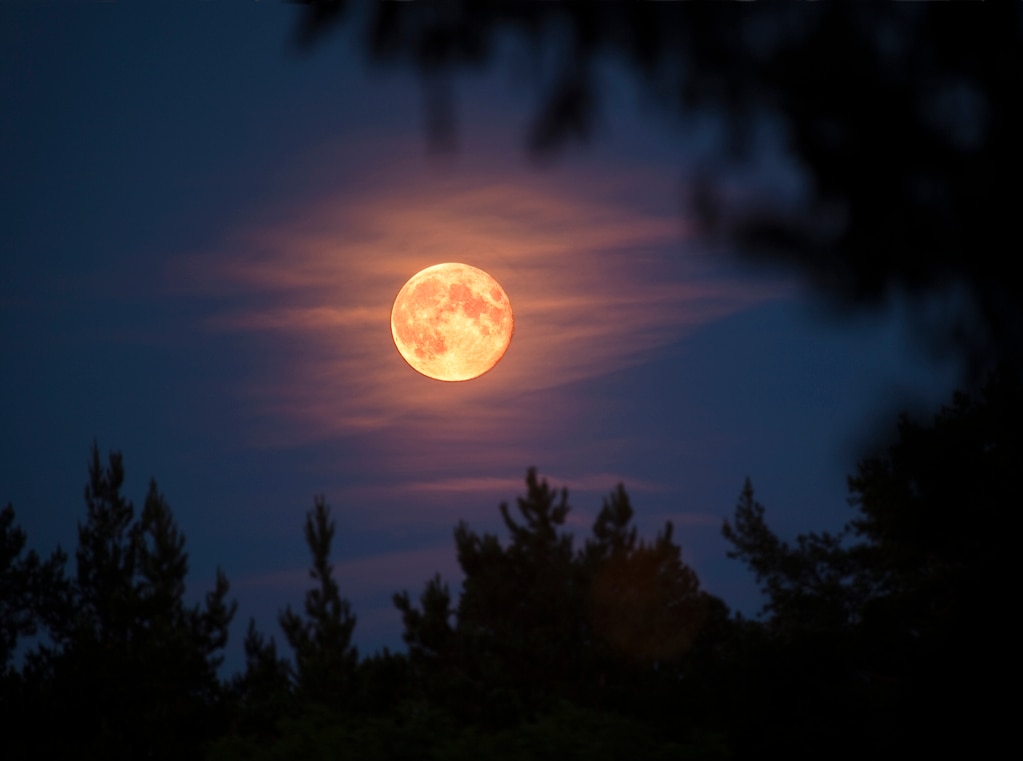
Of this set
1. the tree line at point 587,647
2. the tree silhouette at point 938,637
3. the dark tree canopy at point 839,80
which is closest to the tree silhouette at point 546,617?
the tree line at point 587,647

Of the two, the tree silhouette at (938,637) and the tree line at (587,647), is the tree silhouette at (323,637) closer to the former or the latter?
Answer: the tree line at (587,647)

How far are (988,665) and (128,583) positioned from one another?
151 feet

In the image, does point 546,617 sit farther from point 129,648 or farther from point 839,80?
point 839,80

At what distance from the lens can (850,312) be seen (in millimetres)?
4879

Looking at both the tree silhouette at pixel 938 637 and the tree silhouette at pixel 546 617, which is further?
the tree silhouette at pixel 546 617

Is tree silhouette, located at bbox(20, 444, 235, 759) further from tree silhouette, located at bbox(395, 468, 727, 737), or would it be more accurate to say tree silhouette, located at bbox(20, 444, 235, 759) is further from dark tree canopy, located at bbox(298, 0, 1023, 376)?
dark tree canopy, located at bbox(298, 0, 1023, 376)

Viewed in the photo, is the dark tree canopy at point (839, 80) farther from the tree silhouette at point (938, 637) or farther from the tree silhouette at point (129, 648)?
the tree silhouette at point (129, 648)

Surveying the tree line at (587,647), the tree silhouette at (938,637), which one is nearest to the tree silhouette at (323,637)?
the tree line at (587,647)

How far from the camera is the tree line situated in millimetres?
7777

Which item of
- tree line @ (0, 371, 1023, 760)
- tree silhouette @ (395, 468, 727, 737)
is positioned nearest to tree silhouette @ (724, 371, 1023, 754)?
tree line @ (0, 371, 1023, 760)

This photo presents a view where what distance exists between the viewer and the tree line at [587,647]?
7.78m

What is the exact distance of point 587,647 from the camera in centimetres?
3688

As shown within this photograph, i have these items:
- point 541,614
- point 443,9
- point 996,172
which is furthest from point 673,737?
point 541,614

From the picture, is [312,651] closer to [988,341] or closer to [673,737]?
[673,737]
